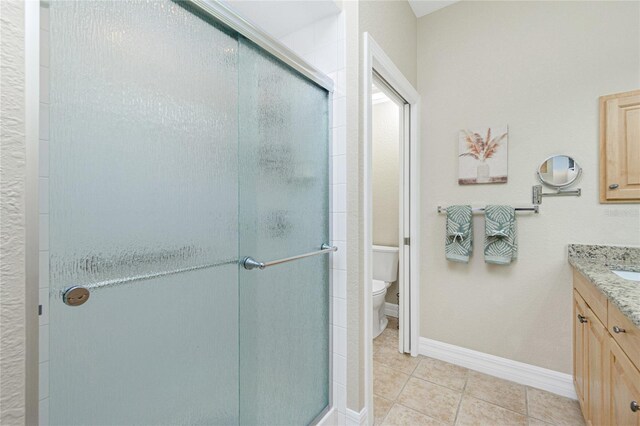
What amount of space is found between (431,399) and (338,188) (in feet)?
4.54

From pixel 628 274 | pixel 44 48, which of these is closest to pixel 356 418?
pixel 628 274

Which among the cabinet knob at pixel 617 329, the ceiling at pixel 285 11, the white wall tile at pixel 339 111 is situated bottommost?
the cabinet knob at pixel 617 329

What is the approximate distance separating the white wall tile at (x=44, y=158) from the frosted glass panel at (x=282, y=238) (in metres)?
0.53

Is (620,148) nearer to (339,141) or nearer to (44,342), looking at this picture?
Result: (339,141)

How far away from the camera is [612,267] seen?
5.01 ft

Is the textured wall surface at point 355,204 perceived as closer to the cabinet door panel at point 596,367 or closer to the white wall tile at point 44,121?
the cabinet door panel at point 596,367

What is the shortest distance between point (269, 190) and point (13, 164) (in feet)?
2.37

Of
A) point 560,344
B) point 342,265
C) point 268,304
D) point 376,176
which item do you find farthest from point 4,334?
point 376,176

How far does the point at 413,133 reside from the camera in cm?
221

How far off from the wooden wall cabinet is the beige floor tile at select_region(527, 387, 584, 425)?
3.88ft

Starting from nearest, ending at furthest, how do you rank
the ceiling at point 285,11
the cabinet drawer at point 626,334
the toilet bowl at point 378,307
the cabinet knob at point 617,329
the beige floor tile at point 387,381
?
the cabinet drawer at point 626,334 → the cabinet knob at point 617,329 → the ceiling at point 285,11 → the beige floor tile at point 387,381 → the toilet bowl at point 378,307

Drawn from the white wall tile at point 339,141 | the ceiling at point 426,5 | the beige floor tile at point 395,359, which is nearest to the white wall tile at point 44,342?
the white wall tile at point 339,141

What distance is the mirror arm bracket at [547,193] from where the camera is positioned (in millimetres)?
1742

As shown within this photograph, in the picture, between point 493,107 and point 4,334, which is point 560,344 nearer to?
point 493,107
